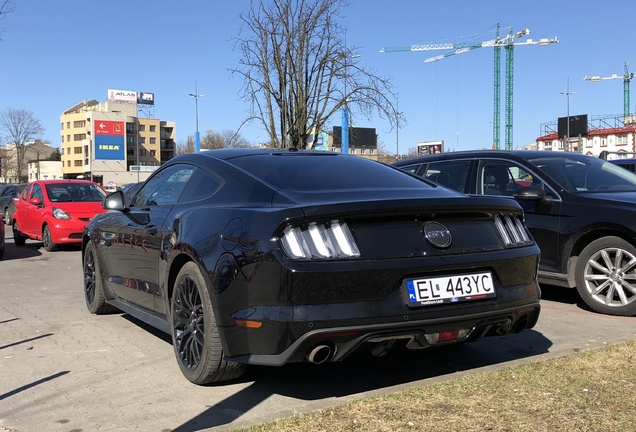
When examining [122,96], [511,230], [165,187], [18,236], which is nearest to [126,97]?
[122,96]

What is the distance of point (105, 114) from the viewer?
11862cm

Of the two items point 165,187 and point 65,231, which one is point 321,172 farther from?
point 65,231

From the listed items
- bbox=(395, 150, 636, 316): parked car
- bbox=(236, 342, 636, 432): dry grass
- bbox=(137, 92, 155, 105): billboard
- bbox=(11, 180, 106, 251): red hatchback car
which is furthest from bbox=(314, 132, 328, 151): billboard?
bbox=(137, 92, 155, 105): billboard

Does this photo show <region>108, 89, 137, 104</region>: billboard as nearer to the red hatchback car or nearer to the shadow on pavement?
the red hatchback car

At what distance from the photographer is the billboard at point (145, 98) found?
436ft

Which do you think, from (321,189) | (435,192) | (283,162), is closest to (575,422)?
(435,192)

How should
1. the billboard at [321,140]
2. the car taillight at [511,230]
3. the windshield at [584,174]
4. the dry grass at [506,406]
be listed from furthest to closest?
the billboard at [321,140] → the windshield at [584,174] → the car taillight at [511,230] → the dry grass at [506,406]

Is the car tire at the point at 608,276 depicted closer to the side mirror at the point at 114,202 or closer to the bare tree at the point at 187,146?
the side mirror at the point at 114,202

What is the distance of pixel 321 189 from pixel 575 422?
6.16ft

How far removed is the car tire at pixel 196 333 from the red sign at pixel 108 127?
387 ft

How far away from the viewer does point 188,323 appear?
162 inches

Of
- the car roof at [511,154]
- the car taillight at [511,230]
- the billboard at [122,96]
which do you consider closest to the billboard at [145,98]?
the billboard at [122,96]

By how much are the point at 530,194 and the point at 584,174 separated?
38.3 inches

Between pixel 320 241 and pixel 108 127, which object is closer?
pixel 320 241
